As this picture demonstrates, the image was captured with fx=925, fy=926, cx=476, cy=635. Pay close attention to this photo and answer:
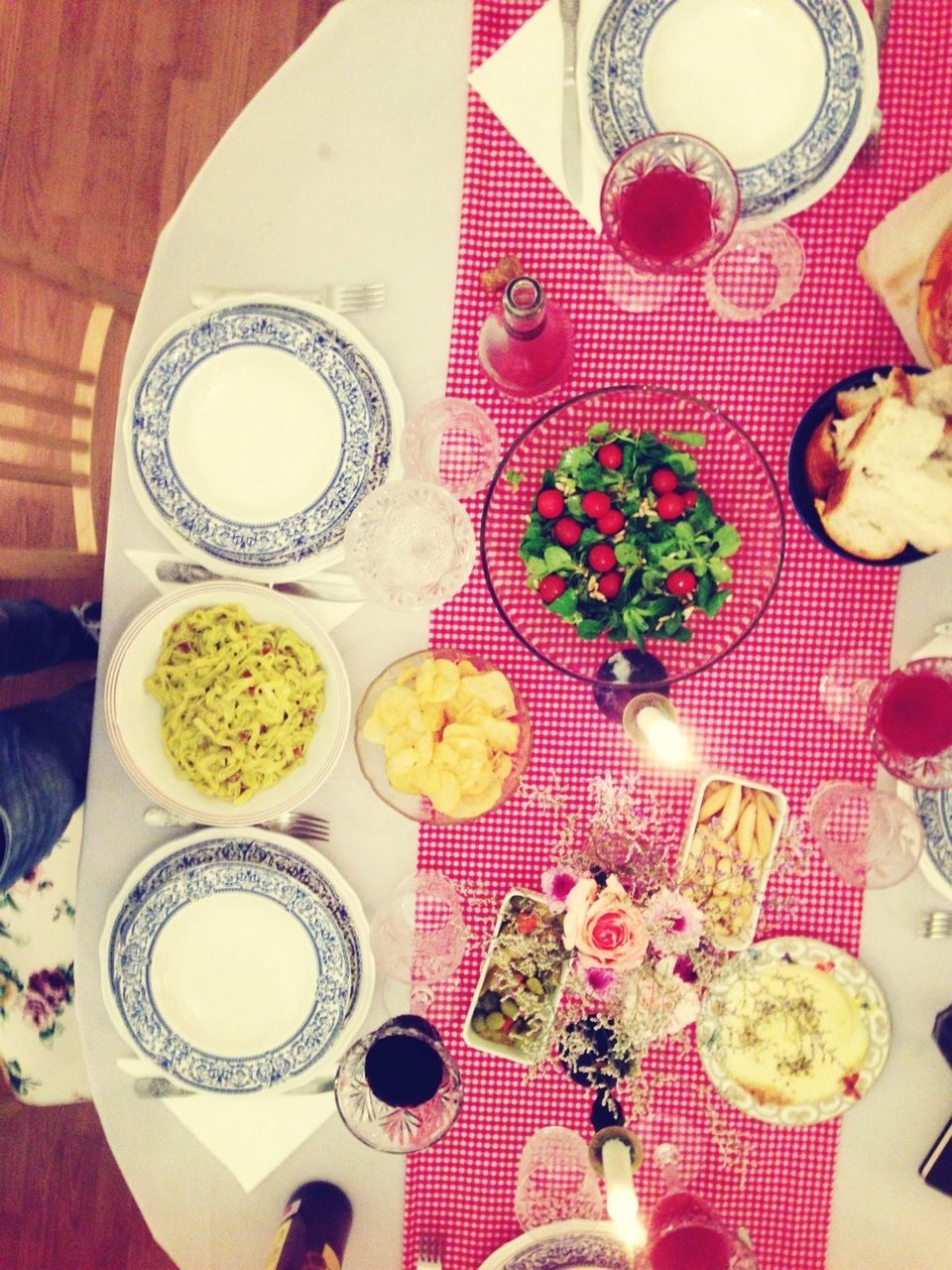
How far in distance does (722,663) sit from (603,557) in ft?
0.88

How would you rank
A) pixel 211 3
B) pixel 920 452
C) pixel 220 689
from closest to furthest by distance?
pixel 920 452, pixel 220 689, pixel 211 3

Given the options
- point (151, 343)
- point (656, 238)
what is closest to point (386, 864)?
point (151, 343)

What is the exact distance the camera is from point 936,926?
1.32 m

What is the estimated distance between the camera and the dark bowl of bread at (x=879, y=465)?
1138mm

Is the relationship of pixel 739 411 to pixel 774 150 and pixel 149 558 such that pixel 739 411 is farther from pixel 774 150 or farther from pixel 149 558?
pixel 149 558

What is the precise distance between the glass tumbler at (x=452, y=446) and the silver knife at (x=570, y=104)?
1.10 feet

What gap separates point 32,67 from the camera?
2.26 meters

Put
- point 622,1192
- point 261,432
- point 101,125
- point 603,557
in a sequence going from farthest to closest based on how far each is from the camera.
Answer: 1. point 101,125
2. point 261,432
3. point 603,557
4. point 622,1192

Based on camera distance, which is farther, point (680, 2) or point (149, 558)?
point (149, 558)

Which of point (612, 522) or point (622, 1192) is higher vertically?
point (612, 522)

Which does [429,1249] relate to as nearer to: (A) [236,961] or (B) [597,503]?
(A) [236,961]

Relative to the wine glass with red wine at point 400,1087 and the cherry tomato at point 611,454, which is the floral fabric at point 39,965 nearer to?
the wine glass with red wine at point 400,1087

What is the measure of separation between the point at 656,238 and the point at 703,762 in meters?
0.72

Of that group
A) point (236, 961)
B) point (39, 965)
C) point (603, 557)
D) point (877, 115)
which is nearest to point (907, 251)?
point (877, 115)
